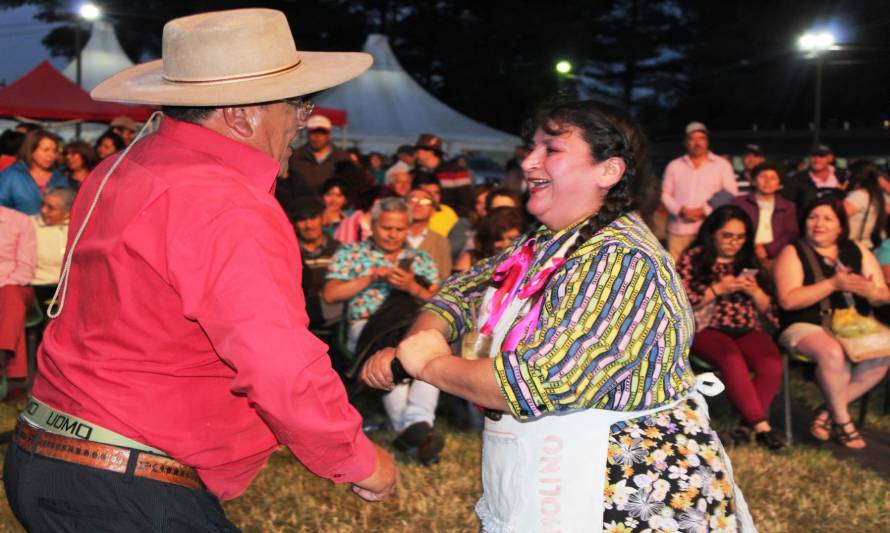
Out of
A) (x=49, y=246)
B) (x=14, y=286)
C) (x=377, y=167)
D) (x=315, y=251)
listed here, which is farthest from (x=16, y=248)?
(x=377, y=167)

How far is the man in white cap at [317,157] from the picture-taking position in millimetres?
11422

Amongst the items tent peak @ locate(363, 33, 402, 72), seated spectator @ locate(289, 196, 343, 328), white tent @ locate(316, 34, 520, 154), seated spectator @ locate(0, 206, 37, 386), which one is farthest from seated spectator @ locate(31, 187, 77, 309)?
tent peak @ locate(363, 33, 402, 72)

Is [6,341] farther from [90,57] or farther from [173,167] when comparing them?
[90,57]

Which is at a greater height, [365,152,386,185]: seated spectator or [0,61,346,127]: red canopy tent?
[0,61,346,127]: red canopy tent

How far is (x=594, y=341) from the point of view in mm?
2445

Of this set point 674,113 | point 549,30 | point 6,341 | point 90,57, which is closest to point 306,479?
point 6,341

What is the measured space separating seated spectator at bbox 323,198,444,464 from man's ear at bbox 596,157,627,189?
3813mm

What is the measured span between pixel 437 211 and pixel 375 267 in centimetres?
284

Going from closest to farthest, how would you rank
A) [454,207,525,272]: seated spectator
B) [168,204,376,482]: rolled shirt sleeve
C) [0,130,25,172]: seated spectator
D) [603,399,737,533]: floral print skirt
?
[168,204,376,482]: rolled shirt sleeve
[603,399,737,533]: floral print skirt
[454,207,525,272]: seated spectator
[0,130,25,172]: seated spectator

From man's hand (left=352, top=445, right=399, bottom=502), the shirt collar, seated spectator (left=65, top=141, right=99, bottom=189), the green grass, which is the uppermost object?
the shirt collar

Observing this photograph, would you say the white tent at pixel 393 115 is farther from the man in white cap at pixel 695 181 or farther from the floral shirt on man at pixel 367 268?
the floral shirt on man at pixel 367 268

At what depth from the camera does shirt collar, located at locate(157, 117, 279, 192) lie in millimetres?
2311

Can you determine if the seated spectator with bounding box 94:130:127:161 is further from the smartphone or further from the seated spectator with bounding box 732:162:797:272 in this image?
the smartphone

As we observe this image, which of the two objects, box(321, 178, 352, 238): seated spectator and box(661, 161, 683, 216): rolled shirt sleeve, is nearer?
box(321, 178, 352, 238): seated spectator
